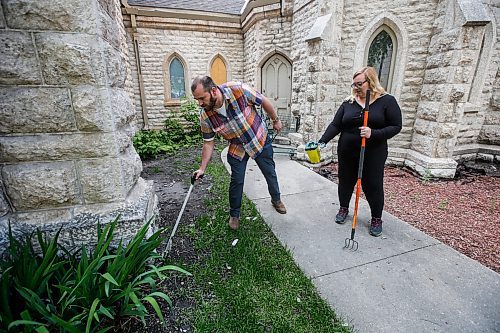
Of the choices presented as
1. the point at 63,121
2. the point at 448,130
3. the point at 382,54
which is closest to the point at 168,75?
the point at 382,54

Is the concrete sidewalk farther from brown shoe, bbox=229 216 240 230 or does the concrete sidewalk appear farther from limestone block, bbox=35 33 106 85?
limestone block, bbox=35 33 106 85

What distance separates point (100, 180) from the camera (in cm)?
186

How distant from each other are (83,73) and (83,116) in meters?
0.29

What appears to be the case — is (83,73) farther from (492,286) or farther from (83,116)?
(492,286)

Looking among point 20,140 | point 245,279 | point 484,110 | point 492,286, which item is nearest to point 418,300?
point 492,286

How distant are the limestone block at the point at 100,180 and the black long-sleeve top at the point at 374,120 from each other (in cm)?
Answer: 221

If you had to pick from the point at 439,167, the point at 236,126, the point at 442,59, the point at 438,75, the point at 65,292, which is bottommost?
the point at 439,167

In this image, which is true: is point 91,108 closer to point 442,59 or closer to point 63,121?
point 63,121

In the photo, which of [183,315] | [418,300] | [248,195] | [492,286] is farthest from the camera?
[248,195]

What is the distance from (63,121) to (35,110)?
0.16 m

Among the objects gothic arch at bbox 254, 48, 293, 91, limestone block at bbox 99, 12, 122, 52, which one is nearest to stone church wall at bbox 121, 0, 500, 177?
gothic arch at bbox 254, 48, 293, 91

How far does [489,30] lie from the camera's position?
4773mm

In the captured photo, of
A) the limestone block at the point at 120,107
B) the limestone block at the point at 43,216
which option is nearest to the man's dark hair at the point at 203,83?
the limestone block at the point at 120,107

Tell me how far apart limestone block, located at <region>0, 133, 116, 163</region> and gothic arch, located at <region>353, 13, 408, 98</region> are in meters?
5.30
